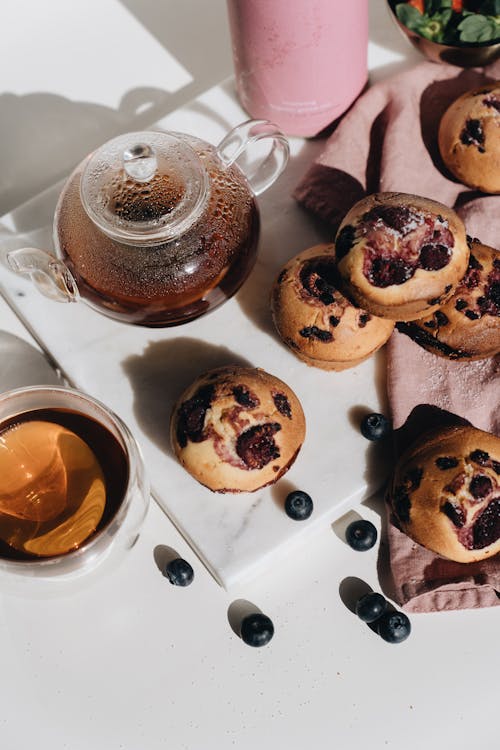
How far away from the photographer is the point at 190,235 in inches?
38.5

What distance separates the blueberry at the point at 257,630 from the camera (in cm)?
105

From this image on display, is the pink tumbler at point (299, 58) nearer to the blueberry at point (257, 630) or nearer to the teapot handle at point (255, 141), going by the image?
the teapot handle at point (255, 141)

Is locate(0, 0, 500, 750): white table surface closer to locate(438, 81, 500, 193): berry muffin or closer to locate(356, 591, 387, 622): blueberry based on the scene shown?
locate(356, 591, 387, 622): blueberry

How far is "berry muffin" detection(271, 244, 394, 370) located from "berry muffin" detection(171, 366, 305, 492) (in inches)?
2.9

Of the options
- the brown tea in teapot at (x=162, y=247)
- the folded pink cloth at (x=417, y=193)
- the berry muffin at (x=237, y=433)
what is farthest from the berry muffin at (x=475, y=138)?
the berry muffin at (x=237, y=433)

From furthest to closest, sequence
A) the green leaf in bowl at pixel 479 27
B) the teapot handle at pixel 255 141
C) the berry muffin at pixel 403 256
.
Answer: the green leaf in bowl at pixel 479 27, the teapot handle at pixel 255 141, the berry muffin at pixel 403 256

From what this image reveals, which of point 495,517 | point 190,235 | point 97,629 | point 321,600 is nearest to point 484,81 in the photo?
point 190,235

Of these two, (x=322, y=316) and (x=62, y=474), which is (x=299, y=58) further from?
(x=62, y=474)

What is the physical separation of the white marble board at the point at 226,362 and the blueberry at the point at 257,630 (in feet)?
0.19

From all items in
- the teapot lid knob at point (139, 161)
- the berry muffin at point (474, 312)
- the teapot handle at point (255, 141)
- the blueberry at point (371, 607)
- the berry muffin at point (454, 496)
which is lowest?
the blueberry at point (371, 607)

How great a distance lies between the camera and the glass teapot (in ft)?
3.08

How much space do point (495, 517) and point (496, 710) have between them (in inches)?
10.7

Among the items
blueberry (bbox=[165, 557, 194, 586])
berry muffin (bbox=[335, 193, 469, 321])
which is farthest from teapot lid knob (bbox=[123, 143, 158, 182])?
blueberry (bbox=[165, 557, 194, 586])

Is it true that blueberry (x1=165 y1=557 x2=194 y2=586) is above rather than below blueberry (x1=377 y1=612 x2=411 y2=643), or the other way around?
above
